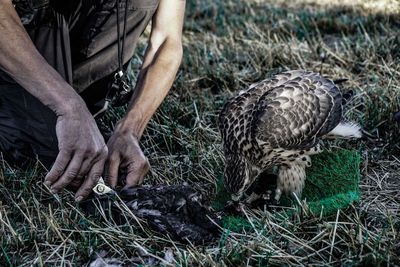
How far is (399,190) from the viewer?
3.29 metres

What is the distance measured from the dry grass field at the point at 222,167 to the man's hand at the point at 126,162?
0.30 meters

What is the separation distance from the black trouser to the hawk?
3.50 feet

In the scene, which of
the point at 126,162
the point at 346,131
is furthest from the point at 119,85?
the point at 346,131

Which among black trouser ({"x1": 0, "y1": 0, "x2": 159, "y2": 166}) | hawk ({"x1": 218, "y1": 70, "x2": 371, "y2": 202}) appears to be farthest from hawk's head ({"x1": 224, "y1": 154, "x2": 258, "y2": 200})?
black trouser ({"x1": 0, "y1": 0, "x2": 159, "y2": 166})

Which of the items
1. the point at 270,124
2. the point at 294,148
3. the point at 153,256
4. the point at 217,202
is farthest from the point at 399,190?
the point at 153,256

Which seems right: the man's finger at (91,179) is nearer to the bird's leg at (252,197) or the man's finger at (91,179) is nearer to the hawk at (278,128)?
the hawk at (278,128)

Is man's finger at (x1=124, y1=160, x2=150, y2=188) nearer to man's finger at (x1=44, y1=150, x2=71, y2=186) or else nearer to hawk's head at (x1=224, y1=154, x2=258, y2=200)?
man's finger at (x1=44, y1=150, x2=71, y2=186)

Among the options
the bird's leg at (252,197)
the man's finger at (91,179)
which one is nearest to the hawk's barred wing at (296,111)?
the bird's leg at (252,197)

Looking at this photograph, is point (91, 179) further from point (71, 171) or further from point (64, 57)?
point (64, 57)

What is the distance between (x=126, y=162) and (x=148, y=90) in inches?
25.6

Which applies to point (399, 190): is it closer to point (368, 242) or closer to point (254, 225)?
point (368, 242)

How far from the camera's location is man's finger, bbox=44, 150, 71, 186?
8.01ft

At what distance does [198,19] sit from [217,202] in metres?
4.67

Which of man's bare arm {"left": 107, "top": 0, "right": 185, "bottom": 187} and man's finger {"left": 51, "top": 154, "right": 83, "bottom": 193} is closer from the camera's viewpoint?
man's finger {"left": 51, "top": 154, "right": 83, "bottom": 193}
